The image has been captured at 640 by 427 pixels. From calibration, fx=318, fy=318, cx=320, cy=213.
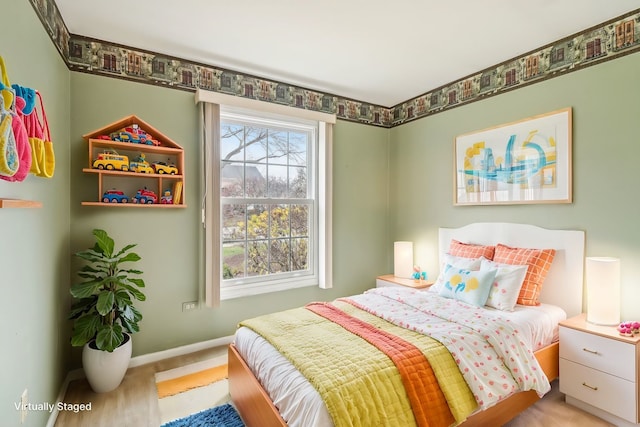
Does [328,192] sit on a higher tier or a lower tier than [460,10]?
lower

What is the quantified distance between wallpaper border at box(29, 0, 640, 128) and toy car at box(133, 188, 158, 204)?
3.13 ft

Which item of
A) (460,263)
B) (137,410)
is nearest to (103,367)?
(137,410)

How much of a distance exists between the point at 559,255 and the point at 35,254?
3614mm

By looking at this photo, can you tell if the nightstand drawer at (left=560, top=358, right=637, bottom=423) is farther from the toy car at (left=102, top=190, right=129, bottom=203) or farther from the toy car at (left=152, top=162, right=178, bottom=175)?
the toy car at (left=102, top=190, right=129, bottom=203)

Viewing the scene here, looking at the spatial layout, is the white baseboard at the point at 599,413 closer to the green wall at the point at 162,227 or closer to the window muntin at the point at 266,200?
the green wall at the point at 162,227

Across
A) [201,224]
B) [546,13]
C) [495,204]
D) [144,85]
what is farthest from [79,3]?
[495,204]

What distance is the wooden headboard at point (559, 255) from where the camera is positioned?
2461mm

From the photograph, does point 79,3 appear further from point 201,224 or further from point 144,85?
point 201,224

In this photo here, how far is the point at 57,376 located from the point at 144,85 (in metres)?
2.29

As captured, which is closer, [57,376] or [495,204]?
[57,376]

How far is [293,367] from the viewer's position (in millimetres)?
1650

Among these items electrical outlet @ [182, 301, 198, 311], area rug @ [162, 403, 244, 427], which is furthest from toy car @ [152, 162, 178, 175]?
area rug @ [162, 403, 244, 427]

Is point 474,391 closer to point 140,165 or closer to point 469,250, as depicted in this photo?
point 469,250

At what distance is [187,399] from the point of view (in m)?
2.24
